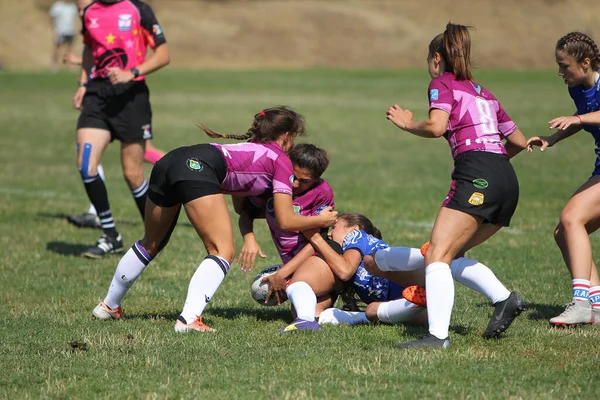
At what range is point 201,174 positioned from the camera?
5.68m

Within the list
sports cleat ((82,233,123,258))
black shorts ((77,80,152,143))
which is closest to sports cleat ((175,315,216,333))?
sports cleat ((82,233,123,258))

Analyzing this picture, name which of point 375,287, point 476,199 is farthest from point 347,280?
point 476,199

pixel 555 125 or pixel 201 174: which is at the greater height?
pixel 555 125

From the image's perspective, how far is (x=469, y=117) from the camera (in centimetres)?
544

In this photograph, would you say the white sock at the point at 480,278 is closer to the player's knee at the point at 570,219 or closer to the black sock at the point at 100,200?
the player's knee at the point at 570,219

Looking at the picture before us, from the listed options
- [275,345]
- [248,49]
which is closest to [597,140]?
[275,345]

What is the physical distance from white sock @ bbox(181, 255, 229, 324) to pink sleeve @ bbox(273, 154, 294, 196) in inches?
23.2

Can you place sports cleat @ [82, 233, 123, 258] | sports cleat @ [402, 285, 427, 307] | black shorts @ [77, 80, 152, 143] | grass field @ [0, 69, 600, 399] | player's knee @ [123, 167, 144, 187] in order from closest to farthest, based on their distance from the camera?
grass field @ [0, 69, 600, 399], sports cleat @ [402, 285, 427, 307], sports cleat @ [82, 233, 123, 258], black shorts @ [77, 80, 152, 143], player's knee @ [123, 167, 144, 187]

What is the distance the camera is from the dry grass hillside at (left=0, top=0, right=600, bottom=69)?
50438 millimetres

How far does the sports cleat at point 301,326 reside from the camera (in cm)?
570

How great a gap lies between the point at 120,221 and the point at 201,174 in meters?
5.22

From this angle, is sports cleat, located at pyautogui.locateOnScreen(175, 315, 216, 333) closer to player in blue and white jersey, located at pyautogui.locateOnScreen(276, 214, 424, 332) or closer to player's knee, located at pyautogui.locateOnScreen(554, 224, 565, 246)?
player in blue and white jersey, located at pyautogui.locateOnScreen(276, 214, 424, 332)

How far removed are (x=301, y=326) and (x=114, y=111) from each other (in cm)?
406

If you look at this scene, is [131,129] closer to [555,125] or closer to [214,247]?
[214,247]
